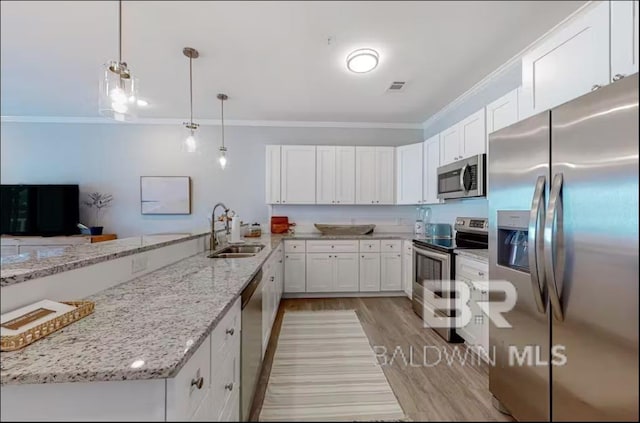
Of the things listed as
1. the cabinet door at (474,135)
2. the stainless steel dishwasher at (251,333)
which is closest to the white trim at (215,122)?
the cabinet door at (474,135)

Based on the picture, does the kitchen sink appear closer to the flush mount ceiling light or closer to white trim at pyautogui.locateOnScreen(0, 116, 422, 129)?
the flush mount ceiling light

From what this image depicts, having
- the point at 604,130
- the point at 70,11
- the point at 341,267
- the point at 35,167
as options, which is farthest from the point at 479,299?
the point at 35,167

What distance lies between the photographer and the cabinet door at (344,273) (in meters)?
3.99

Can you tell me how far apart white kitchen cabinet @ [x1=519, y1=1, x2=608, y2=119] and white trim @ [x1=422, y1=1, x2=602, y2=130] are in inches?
5.7

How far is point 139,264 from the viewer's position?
1.69 metres

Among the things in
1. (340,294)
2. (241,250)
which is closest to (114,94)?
(241,250)

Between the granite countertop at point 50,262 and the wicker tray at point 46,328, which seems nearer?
the wicker tray at point 46,328

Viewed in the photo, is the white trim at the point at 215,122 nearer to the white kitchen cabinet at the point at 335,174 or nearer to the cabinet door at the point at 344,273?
the white kitchen cabinet at the point at 335,174

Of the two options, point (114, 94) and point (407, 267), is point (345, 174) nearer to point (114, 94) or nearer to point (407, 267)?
point (407, 267)

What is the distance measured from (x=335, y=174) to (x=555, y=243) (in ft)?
10.6

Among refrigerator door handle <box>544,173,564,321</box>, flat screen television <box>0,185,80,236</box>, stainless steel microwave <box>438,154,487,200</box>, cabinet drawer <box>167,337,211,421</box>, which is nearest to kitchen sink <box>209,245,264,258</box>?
cabinet drawer <box>167,337,211,421</box>

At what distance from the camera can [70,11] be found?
6.50 feet

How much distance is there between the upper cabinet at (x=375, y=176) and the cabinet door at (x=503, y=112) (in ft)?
6.02

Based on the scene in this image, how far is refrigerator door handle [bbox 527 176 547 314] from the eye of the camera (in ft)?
4.33
